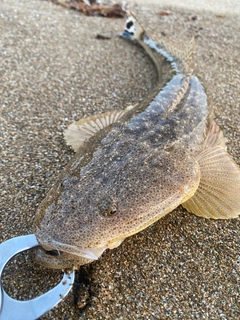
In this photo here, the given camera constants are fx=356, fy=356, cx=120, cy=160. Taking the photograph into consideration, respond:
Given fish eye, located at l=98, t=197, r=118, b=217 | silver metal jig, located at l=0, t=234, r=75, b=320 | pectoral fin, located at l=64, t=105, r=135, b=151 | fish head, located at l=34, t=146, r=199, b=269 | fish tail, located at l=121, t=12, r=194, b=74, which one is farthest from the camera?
fish tail, located at l=121, t=12, r=194, b=74

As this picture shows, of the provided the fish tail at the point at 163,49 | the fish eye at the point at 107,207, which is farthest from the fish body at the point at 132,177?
the fish tail at the point at 163,49

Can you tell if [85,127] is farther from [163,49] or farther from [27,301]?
[163,49]

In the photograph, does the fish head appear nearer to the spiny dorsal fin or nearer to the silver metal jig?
the silver metal jig

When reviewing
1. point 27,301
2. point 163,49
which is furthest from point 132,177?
point 163,49

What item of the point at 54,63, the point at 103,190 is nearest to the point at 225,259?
the point at 103,190

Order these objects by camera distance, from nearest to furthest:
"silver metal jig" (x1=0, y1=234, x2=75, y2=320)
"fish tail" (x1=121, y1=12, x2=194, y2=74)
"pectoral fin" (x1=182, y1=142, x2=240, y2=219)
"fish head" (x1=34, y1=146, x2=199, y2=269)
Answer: "silver metal jig" (x1=0, y1=234, x2=75, y2=320)
"fish head" (x1=34, y1=146, x2=199, y2=269)
"pectoral fin" (x1=182, y1=142, x2=240, y2=219)
"fish tail" (x1=121, y1=12, x2=194, y2=74)

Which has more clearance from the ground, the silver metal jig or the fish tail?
the fish tail

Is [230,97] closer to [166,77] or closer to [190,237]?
[166,77]

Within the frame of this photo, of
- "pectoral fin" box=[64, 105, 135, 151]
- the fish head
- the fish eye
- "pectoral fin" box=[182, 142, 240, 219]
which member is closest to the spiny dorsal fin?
"pectoral fin" box=[182, 142, 240, 219]
